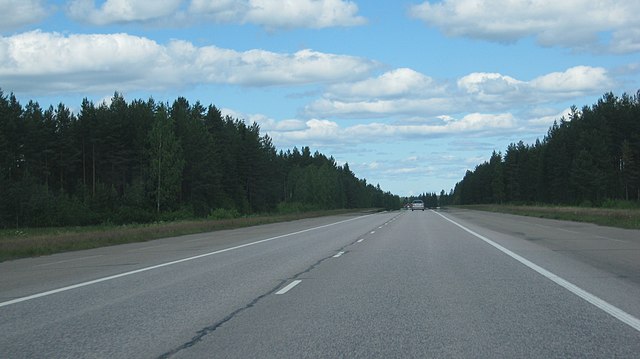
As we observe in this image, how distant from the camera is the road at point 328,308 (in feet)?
23.5

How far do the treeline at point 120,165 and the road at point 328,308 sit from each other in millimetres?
54542

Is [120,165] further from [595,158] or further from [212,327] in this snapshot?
[212,327]

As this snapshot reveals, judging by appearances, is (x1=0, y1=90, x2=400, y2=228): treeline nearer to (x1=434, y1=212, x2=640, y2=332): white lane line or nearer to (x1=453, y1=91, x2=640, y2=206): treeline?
(x1=453, y1=91, x2=640, y2=206): treeline

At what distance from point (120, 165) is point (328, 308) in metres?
86.0

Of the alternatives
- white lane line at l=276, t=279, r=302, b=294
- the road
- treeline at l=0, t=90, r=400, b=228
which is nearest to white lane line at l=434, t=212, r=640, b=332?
the road

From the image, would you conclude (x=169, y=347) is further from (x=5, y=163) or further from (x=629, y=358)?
(x=5, y=163)

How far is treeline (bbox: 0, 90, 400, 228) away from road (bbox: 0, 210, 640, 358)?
5454 centimetres

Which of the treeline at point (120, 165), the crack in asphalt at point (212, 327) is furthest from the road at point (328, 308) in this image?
the treeline at point (120, 165)

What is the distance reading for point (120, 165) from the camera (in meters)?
90.9

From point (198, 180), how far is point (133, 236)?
6182 cm

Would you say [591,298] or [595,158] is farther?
[595,158]

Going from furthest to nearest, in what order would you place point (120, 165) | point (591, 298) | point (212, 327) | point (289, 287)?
point (120, 165) → point (289, 287) → point (591, 298) → point (212, 327)

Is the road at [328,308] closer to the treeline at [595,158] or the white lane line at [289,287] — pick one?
the white lane line at [289,287]

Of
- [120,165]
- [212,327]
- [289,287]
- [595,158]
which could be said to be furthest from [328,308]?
[595,158]
